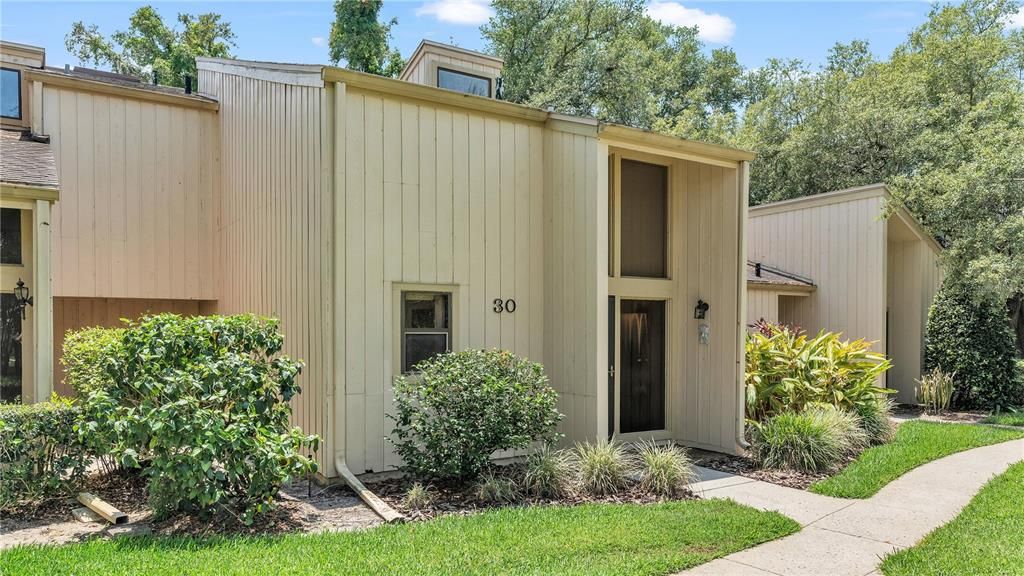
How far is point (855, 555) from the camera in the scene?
15.3 feet

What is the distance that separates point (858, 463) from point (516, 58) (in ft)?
63.5

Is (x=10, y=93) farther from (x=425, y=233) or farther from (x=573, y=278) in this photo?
(x=573, y=278)

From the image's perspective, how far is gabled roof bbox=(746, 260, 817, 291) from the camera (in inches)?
450

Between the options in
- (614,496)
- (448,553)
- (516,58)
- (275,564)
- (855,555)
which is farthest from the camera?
(516,58)

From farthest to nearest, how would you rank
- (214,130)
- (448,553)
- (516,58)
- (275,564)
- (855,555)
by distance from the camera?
(516,58) < (214,130) < (855,555) < (448,553) < (275,564)

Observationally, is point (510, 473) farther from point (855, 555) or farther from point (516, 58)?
point (516, 58)

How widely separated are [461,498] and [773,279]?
8567 millimetres

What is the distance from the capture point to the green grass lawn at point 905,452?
21.2ft

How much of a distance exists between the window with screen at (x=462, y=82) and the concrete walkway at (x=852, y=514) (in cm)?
712

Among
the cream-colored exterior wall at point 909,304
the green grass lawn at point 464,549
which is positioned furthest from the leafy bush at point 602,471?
the cream-colored exterior wall at point 909,304

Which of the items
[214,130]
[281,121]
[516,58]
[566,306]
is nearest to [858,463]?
[566,306]

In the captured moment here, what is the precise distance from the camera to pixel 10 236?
271 inches

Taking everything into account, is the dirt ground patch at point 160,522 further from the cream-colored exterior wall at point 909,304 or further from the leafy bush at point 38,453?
the cream-colored exterior wall at point 909,304

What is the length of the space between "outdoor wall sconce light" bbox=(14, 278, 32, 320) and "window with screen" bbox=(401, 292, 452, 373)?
13.4 ft
